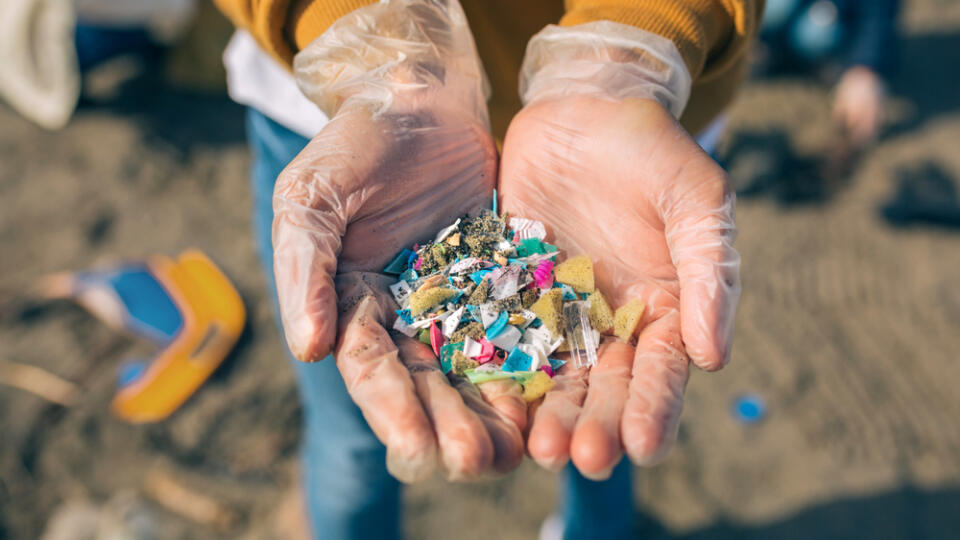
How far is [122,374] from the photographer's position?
2.86 metres

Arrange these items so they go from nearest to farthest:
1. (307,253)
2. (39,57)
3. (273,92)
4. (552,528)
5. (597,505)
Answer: (307,253), (273,92), (597,505), (552,528), (39,57)

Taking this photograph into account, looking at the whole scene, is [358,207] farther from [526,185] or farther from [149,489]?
[149,489]

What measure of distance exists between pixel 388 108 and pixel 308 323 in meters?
0.61

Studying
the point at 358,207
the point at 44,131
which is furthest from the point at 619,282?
the point at 44,131

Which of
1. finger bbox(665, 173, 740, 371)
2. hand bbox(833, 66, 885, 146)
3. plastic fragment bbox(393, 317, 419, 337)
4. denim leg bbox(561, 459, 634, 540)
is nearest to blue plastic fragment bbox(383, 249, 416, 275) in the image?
plastic fragment bbox(393, 317, 419, 337)

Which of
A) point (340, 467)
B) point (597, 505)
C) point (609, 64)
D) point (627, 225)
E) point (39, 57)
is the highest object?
point (609, 64)

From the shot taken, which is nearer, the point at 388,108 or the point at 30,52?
the point at 388,108

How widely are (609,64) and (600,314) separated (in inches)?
24.9

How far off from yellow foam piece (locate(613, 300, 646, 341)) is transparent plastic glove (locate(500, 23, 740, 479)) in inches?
1.1

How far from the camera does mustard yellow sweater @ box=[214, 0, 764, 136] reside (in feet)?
5.05

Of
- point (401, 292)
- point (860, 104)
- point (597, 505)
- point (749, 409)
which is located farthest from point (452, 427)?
point (860, 104)

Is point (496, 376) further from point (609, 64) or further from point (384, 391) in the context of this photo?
point (609, 64)

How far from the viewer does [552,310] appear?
1525mm

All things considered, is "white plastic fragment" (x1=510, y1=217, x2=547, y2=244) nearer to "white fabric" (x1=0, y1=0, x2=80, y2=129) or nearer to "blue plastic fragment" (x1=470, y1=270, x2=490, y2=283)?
"blue plastic fragment" (x1=470, y1=270, x2=490, y2=283)
